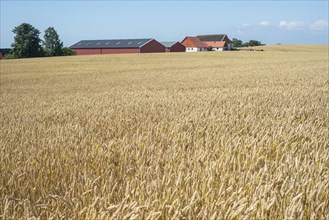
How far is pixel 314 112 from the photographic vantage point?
636 centimetres

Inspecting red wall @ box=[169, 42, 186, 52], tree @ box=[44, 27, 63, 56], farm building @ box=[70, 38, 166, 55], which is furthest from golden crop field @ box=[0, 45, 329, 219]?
tree @ box=[44, 27, 63, 56]

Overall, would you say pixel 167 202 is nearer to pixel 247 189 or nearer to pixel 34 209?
pixel 247 189

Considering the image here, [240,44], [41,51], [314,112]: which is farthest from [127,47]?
[314,112]

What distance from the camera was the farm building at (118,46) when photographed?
83.1 m

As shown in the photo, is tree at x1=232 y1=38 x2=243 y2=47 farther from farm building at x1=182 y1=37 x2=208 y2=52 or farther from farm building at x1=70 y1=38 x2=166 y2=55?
farm building at x1=70 y1=38 x2=166 y2=55

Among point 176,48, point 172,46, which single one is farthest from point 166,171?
point 176,48

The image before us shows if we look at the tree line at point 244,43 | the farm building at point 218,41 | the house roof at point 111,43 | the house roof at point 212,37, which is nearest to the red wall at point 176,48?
the house roof at point 111,43

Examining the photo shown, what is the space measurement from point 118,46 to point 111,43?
555 centimetres

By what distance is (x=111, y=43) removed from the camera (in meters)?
Answer: 91.8

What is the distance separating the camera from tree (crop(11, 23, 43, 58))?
7925 centimetres

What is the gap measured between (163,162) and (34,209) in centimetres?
135

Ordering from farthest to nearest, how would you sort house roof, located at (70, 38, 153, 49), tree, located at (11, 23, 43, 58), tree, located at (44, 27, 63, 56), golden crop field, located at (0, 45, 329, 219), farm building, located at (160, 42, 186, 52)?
tree, located at (44, 27, 63, 56)
farm building, located at (160, 42, 186, 52)
house roof, located at (70, 38, 153, 49)
tree, located at (11, 23, 43, 58)
golden crop field, located at (0, 45, 329, 219)

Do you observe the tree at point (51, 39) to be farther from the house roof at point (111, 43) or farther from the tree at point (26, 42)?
the tree at point (26, 42)

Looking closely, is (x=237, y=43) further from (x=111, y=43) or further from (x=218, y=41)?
(x=111, y=43)
